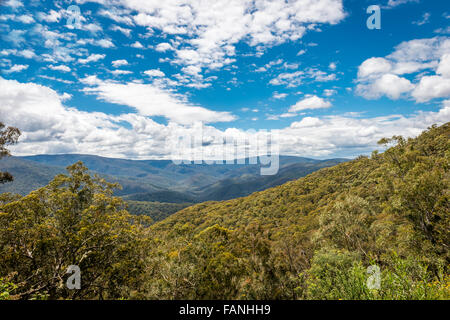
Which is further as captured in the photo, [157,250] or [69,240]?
[157,250]

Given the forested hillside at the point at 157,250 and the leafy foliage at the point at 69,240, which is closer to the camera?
the leafy foliage at the point at 69,240

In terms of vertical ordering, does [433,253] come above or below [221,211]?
above

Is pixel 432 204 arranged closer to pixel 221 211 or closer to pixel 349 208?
pixel 349 208

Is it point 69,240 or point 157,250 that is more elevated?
point 69,240

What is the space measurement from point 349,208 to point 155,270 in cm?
3562

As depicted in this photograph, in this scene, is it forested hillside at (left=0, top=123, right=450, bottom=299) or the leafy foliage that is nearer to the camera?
the leafy foliage
